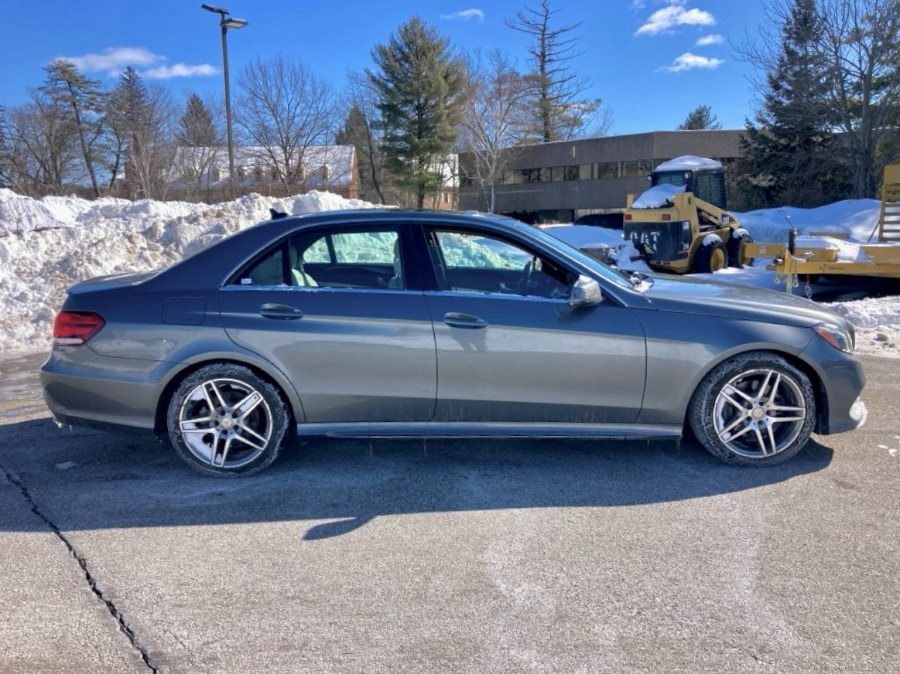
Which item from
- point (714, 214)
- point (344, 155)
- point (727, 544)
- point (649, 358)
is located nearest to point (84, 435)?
point (649, 358)

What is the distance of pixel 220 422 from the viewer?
4289 millimetres

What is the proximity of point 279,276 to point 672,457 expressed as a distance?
2.75 metres

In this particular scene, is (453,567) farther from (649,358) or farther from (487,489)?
(649,358)

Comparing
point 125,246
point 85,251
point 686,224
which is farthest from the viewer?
point 686,224

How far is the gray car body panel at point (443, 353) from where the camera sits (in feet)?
13.7

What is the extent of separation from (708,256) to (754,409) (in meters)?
13.1

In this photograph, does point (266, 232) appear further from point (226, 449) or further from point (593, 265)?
point (593, 265)

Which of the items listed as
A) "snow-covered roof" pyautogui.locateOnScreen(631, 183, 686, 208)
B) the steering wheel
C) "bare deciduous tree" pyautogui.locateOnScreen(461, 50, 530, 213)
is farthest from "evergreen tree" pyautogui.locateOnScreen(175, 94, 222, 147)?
the steering wheel

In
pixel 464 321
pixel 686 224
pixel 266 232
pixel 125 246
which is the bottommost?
pixel 464 321

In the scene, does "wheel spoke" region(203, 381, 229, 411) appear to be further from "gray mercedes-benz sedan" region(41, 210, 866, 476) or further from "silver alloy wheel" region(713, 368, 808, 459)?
"silver alloy wheel" region(713, 368, 808, 459)

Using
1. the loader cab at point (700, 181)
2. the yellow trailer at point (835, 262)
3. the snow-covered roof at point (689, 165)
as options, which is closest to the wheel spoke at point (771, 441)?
the yellow trailer at point (835, 262)

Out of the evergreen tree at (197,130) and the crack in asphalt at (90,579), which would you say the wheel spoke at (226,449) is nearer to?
the crack in asphalt at (90,579)

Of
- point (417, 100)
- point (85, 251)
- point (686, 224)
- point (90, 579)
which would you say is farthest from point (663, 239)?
point (417, 100)

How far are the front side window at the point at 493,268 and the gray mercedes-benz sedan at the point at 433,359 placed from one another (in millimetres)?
16
